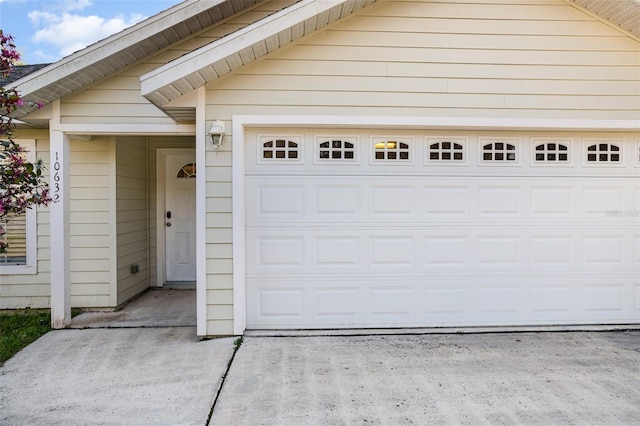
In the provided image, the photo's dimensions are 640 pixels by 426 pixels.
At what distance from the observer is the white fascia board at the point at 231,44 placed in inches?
147

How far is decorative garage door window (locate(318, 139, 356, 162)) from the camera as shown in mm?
4535

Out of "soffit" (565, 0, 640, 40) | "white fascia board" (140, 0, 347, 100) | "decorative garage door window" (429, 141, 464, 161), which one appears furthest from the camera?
"decorative garage door window" (429, 141, 464, 161)

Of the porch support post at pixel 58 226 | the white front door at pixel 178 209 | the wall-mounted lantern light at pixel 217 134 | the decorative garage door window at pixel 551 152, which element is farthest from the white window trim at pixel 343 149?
the white front door at pixel 178 209

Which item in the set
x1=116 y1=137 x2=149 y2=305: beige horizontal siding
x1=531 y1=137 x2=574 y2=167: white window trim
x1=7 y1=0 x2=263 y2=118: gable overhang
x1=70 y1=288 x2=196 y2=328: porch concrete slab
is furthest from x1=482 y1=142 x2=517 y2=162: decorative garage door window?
x1=116 y1=137 x2=149 y2=305: beige horizontal siding

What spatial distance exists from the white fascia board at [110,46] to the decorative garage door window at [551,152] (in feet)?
12.6

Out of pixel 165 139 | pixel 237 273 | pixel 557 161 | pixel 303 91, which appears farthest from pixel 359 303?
Result: pixel 165 139

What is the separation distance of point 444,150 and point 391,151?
58cm

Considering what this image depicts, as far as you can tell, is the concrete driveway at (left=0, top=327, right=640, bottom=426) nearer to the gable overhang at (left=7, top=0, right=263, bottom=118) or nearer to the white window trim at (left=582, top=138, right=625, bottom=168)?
the white window trim at (left=582, top=138, right=625, bottom=168)

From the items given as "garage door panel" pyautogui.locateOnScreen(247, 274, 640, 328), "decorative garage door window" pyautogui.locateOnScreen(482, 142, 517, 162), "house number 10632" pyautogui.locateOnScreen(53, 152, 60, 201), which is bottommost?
"garage door panel" pyautogui.locateOnScreen(247, 274, 640, 328)

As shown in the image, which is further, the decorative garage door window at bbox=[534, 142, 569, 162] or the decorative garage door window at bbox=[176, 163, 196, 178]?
the decorative garage door window at bbox=[176, 163, 196, 178]

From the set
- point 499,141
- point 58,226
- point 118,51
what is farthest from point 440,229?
point 58,226

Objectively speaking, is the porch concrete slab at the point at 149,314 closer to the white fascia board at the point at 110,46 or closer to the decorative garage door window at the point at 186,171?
the decorative garage door window at the point at 186,171

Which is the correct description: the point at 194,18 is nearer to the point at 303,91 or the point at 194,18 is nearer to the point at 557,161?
the point at 303,91

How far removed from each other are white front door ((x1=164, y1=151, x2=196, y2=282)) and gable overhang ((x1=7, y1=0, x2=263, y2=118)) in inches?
92.8
